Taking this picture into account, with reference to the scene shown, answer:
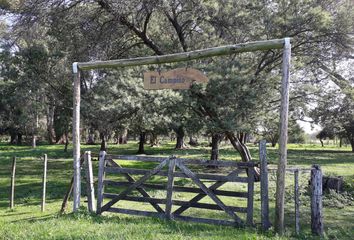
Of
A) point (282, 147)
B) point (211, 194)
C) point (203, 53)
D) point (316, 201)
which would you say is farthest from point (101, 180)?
point (316, 201)

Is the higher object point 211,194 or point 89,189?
point 211,194

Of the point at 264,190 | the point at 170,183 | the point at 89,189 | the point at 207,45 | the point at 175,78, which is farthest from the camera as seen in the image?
the point at 207,45

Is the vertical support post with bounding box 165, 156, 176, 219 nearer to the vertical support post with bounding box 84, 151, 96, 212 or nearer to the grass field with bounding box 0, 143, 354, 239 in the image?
the grass field with bounding box 0, 143, 354, 239

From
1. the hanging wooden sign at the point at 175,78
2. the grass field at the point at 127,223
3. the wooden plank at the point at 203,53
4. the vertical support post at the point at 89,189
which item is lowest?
the grass field at the point at 127,223

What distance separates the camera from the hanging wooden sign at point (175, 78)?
7484 mm

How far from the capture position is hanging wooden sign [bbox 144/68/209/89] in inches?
295

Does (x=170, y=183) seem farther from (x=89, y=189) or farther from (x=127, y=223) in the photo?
(x=89, y=189)

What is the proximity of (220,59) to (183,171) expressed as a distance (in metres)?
9.56

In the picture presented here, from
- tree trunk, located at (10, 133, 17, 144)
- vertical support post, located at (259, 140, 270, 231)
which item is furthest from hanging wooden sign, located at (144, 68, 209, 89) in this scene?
tree trunk, located at (10, 133, 17, 144)

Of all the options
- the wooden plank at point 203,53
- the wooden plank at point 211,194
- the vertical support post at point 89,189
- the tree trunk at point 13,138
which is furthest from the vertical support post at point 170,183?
the tree trunk at point 13,138

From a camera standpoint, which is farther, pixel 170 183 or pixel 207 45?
pixel 207 45

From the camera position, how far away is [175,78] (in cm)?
768

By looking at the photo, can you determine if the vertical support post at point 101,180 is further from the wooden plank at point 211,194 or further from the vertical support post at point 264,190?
the vertical support post at point 264,190

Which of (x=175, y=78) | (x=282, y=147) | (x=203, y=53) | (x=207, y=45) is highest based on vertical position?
(x=207, y=45)
